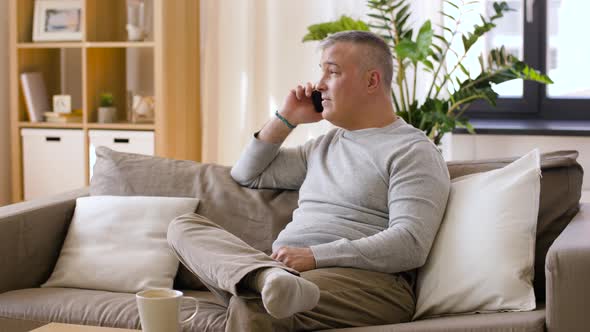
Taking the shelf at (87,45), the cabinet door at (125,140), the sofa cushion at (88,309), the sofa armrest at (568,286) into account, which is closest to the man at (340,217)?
the sofa cushion at (88,309)

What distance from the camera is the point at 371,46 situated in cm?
240

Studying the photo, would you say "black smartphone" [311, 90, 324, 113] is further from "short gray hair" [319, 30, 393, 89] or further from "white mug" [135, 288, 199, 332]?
"white mug" [135, 288, 199, 332]

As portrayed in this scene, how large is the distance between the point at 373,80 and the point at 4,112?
A: 2609 millimetres

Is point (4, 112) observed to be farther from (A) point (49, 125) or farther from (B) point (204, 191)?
(B) point (204, 191)

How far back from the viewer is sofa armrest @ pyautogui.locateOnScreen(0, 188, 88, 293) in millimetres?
2402

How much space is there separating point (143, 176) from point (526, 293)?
3.90ft

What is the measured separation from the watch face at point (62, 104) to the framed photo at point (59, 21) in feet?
0.92

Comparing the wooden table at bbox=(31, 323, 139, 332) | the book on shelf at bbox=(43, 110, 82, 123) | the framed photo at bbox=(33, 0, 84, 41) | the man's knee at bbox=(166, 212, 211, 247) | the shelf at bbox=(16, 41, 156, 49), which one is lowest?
the wooden table at bbox=(31, 323, 139, 332)

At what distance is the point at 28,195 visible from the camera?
170 inches

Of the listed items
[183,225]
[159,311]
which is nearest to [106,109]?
[183,225]

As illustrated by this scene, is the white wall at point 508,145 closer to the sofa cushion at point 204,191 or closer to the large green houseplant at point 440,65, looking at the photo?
the large green houseplant at point 440,65

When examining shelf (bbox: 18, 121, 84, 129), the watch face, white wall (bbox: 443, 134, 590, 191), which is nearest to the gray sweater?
white wall (bbox: 443, 134, 590, 191)

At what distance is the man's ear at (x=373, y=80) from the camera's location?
2.39 m

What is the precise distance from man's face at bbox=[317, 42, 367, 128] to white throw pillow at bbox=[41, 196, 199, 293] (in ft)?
1.66
